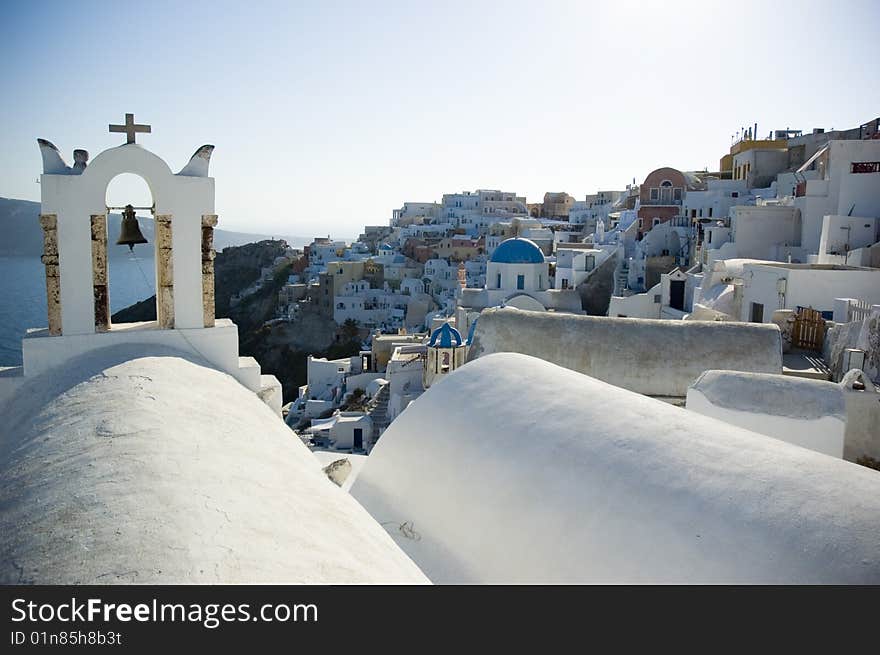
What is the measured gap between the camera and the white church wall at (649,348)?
8.70 meters

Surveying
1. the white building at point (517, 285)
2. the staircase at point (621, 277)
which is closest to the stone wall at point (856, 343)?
the white building at point (517, 285)

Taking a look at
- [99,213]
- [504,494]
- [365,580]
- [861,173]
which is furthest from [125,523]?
[861,173]

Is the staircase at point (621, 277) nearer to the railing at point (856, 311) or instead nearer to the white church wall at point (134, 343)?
the railing at point (856, 311)

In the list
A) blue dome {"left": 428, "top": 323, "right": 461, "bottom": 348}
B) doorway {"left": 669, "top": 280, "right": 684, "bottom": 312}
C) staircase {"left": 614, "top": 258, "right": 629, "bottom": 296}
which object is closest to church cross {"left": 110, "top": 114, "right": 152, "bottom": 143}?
blue dome {"left": 428, "top": 323, "right": 461, "bottom": 348}

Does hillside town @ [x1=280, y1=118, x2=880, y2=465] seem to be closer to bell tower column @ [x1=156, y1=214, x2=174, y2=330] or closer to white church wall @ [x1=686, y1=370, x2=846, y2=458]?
white church wall @ [x1=686, y1=370, x2=846, y2=458]

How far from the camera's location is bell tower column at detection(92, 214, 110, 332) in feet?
17.0

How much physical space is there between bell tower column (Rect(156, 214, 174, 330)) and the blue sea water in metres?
13.3

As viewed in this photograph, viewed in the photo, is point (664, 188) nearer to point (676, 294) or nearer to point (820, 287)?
point (676, 294)

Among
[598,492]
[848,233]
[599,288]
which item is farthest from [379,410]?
[598,492]

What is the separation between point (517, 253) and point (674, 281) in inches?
244

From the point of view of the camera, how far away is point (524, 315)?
9734 mm
